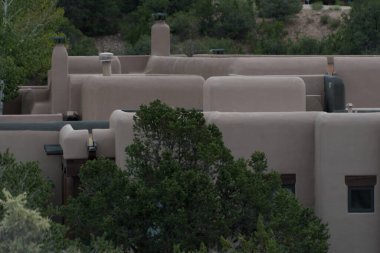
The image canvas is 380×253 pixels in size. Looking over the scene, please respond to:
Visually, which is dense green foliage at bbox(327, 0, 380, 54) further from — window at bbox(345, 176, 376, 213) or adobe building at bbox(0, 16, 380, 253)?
window at bbox(345, 176, 376, 213)

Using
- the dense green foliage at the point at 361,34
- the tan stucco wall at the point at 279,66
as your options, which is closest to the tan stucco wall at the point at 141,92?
the tan stucco wall at the point at 279,66

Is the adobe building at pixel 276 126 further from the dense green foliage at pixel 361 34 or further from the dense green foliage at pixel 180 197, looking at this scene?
the dense green foliage at pixel 361 34

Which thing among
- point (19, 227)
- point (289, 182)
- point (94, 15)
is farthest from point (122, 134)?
point (94, 15)

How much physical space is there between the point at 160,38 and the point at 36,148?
12828 mm

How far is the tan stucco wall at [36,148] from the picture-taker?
1056 inches

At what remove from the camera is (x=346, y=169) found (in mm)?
24484

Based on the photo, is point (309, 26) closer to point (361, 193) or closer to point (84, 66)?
point (84, 66)

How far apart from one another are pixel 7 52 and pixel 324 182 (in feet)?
59.5

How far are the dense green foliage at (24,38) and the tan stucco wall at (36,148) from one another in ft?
35.9

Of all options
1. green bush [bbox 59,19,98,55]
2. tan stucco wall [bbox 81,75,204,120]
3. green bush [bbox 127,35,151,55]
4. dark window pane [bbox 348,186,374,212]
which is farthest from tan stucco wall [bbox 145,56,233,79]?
green bush [bbox 59,19,98,55]

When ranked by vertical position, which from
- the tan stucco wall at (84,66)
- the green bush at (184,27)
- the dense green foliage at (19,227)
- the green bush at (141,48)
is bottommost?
the dense green foliage at (19,227)

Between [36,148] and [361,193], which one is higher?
[36,148]

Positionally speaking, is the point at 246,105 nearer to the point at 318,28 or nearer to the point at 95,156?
the point at 95,156

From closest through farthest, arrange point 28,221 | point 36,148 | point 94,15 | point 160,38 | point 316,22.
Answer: point 28,221 < point 36,148 < point 160,38 < point 94,15 < point 316,22
